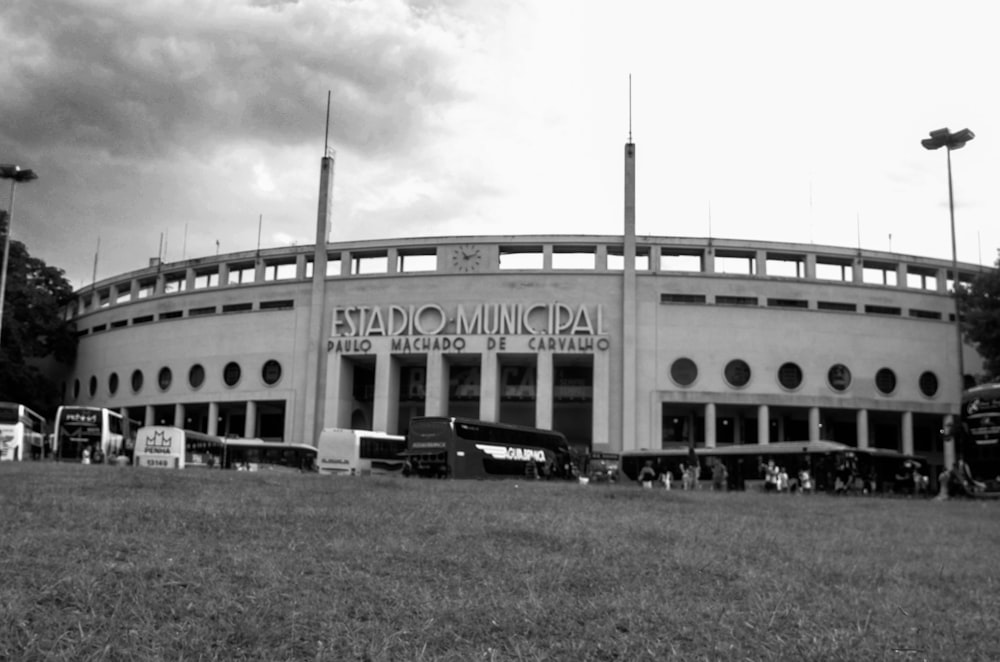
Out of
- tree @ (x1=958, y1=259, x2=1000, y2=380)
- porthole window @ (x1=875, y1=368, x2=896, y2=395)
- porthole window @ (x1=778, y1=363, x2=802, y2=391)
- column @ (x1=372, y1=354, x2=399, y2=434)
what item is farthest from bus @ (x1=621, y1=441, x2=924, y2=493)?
column @ (x1=372, y1=354, x2=399, y2=434)

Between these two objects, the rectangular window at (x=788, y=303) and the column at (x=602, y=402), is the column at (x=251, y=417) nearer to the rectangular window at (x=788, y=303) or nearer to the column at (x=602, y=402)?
the column at (x=602, y=402)

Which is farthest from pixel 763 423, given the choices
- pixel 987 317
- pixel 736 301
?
pixel 987 317

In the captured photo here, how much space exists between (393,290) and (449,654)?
5654cm

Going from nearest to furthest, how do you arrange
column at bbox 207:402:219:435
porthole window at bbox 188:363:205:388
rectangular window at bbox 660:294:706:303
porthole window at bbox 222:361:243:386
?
rectangular window at bbox 660:294:706:303, column at bbox 207:402:219:435, porthole window at bbox 222:361:243:386, porthole window at bbox 188:363:205:388

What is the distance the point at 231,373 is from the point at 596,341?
2543cm

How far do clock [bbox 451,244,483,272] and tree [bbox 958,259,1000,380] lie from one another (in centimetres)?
2869

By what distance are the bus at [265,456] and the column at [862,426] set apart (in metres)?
33.1

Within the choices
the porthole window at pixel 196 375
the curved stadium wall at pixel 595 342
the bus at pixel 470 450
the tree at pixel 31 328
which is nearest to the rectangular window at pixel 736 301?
the curved stadium wall at pixel 595 342

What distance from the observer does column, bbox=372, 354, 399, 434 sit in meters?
60.7

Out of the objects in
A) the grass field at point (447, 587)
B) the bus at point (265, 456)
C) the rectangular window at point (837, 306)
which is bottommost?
the grass field at point (447, 587)

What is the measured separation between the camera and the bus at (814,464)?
44406 mm

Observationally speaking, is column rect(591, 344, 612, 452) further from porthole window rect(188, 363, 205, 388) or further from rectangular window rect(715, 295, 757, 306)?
porthole window rect(188, 363, 205, 388)

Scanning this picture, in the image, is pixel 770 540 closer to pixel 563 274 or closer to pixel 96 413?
pixel 96 413

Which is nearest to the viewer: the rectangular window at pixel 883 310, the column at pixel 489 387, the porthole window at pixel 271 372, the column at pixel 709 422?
the column at pixel 709 422
